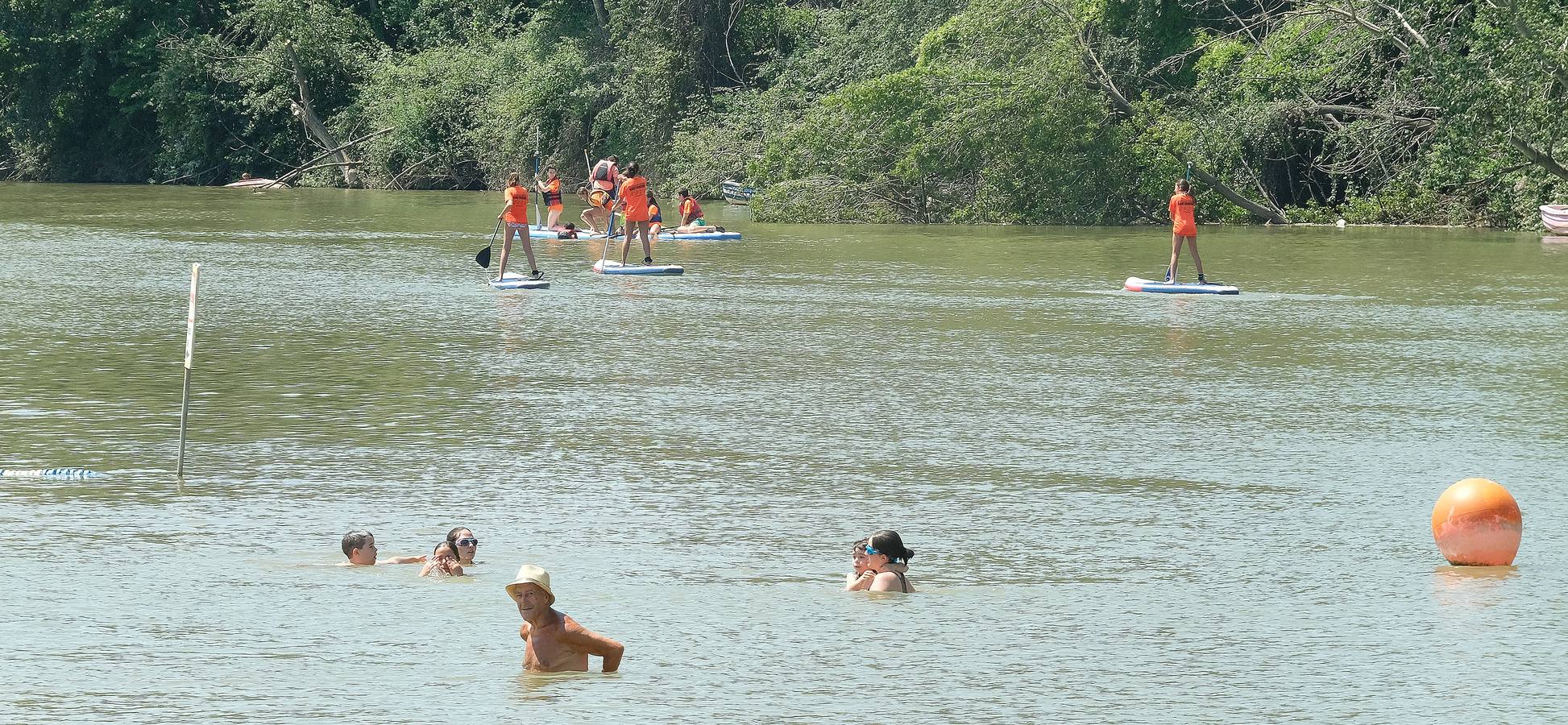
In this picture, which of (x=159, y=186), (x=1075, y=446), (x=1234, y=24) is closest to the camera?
(x=1075, y=446)

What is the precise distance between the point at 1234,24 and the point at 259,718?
44.2m

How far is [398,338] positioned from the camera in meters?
18.5

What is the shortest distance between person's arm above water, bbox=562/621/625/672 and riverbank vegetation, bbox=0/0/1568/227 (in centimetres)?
2711

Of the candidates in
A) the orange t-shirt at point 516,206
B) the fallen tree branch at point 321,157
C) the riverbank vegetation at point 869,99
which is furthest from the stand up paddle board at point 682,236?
the fallen tree branch at point 321,157

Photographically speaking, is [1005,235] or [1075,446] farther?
[1005,235]

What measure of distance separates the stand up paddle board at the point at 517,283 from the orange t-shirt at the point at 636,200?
8.13 ft

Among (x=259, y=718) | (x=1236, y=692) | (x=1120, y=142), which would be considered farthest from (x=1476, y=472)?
(x=1120, y=142)

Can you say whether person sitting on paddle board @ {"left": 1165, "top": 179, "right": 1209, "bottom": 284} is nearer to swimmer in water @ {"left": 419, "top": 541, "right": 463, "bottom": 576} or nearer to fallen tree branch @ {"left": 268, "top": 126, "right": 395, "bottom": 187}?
swimmer in water @ {"left": 419, "top": 541, "right": 463, "bottom": 576}

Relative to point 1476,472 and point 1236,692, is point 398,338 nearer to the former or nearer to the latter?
point 1476,472

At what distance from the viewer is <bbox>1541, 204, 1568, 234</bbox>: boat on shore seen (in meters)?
38.4

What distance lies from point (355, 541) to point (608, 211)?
2593 cm

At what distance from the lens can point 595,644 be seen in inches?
296

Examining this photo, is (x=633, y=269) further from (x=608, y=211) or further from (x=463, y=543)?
(x=463, y=543)

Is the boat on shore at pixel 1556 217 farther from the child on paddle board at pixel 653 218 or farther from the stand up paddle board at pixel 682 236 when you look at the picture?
the child on paddle board at pixel 653 218
